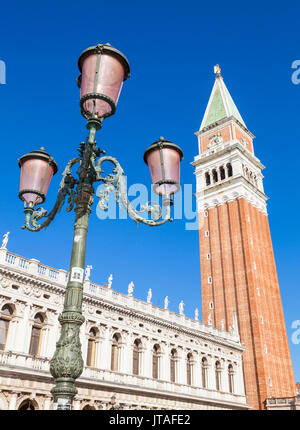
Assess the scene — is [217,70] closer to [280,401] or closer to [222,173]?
[222,173]

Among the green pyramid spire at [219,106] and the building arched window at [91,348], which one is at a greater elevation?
the green pyramid spire at [219,106]

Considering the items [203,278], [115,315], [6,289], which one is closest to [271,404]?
[203,278]

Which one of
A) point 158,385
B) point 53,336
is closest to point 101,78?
point 53,336

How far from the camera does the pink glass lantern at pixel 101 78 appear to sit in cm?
705

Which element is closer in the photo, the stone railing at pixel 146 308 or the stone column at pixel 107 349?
the stone column at pixel 107 349

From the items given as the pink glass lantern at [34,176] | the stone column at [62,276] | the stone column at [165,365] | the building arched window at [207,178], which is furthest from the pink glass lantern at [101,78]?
the building arched window at [207,178]

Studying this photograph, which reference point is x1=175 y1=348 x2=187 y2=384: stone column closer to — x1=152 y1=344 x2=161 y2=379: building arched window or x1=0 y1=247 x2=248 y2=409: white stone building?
x1=0 y1=247 x2=248 y2=409: white stone building

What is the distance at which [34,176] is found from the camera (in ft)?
26.2

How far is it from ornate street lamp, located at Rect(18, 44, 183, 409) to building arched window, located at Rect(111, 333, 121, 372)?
21479mm

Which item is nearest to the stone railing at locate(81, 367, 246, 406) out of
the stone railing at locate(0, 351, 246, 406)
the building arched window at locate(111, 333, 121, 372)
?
the stone railing at locate(0, 351, 246, 406)

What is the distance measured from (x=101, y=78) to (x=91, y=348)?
22.5 metres

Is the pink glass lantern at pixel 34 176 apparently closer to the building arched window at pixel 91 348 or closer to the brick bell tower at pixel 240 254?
the building arched window at pixel 91 348

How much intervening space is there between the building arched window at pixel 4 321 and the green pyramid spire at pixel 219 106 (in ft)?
141

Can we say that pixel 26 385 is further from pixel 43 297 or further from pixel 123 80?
pixel 123 80
